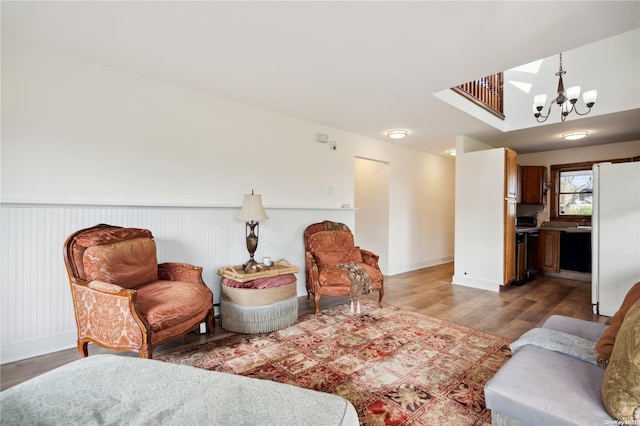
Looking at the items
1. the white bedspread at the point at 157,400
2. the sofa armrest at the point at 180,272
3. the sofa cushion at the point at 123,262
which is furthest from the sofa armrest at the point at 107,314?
the white bedspread at the point at 157,400

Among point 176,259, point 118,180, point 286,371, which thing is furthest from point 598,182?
point 118,180

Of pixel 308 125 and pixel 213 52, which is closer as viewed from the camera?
pixel 213 52

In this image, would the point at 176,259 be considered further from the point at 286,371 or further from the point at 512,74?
the point at 512,74

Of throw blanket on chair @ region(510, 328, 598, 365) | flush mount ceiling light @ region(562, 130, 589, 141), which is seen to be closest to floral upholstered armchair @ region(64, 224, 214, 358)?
throw blanket on chair @ region(510, 328, 598, 365)

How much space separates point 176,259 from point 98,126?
1.49m

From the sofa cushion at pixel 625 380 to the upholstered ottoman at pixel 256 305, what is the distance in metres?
2.45

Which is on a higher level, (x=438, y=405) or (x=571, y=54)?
(x=571, y=54)

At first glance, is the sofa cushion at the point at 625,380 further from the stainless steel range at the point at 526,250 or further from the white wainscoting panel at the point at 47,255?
the stainless steel range at the point at 526,250

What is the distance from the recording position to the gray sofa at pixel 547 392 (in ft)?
3.72

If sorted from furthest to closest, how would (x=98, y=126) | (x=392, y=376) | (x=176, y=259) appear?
1. (x=176, y=259)
2. (x=98, y=126)
3. (x=392, y=376)

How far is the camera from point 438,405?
1863 millimetres

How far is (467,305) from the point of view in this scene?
393cm

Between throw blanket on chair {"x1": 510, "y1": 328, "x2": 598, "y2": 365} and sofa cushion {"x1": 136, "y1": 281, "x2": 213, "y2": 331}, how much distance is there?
2308 mm

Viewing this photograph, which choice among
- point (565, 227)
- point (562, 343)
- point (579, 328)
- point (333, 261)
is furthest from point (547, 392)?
point (565, 227)
